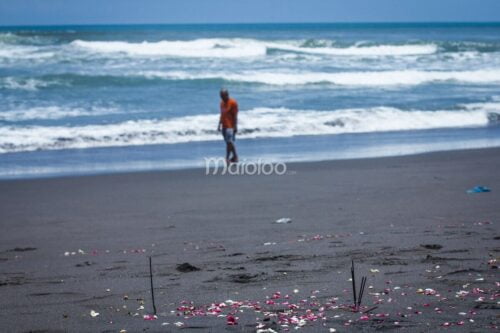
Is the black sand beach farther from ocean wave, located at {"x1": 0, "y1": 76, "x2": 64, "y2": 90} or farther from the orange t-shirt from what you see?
ocean wave, located at {"x1": 0, "y1": 76, "x2": 64, "y2": 90}

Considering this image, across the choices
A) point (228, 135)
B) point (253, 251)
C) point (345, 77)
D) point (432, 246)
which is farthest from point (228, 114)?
point (345, 77)

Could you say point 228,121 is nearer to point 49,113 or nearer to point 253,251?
point 253,251

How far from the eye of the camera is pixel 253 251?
6203 millimetres

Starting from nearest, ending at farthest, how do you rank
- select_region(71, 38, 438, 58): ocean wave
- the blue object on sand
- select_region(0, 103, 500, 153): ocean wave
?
1. the blue object on sand
2. select_region(0, 103, 500, 153): ocean wave
3. select_region(71, 38, 438, 58): ocean wave

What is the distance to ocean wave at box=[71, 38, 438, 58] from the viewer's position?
138 ft

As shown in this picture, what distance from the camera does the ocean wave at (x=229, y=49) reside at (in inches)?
1657

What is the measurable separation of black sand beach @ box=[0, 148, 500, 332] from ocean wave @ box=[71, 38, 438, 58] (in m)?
29.7

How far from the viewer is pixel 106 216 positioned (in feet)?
27.7

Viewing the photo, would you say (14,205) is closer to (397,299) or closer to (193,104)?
(397,299)

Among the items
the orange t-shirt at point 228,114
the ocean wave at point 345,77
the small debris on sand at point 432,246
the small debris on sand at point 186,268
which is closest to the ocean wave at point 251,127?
the orange t-shirt at point 228,114

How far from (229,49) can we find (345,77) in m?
16.6

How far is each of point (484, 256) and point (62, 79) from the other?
74.7 feet

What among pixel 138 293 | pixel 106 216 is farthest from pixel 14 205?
pixel 138 293

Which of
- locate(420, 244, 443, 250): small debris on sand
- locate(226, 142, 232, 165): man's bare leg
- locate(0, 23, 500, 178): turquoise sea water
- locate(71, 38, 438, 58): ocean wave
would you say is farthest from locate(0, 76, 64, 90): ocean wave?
locate(420, 244, 443, 250): small debris on sand
